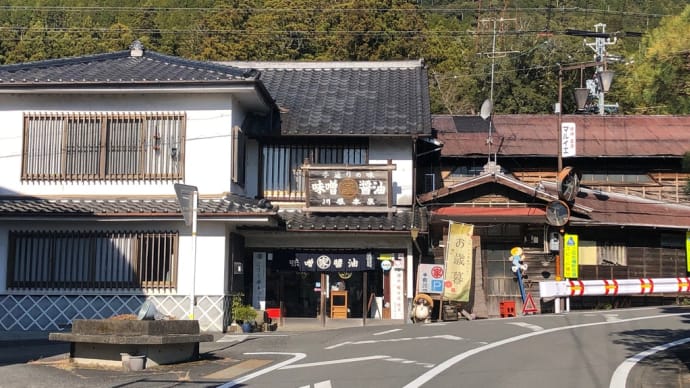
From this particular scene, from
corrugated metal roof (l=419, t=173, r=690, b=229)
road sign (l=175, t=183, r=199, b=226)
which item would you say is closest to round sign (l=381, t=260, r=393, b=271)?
corrugated metal roof (l=419, t=173, r=690, b=229)

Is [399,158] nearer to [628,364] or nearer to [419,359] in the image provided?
[419,359]

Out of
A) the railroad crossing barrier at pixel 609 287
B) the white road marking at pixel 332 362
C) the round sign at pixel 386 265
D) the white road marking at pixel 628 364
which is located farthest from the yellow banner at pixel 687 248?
the white road marking at pixel 332 362

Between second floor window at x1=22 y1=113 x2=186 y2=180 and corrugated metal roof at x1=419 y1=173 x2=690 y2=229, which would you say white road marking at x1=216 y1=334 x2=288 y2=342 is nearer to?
second floor window at x1=22 y1=113 x2=186 y2=180

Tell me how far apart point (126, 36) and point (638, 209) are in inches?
1528

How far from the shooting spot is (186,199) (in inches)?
609

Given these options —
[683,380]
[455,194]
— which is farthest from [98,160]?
[683,380]

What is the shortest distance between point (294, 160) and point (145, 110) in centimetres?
494

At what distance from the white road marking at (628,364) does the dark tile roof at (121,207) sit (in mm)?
9486

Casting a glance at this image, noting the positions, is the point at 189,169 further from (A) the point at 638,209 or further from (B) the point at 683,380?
(A) the point at 638,209

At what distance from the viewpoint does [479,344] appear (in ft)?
54.2

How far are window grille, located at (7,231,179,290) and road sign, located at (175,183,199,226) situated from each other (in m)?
5.69

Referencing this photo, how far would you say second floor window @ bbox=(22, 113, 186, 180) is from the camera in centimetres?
2198

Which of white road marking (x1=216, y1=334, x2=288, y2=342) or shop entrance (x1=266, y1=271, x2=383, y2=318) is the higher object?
shop entrance (x1=266, y1=271, x2=383, y2=318)

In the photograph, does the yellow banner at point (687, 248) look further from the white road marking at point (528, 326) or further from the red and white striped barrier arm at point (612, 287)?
the white road marking at point (528, 326)
